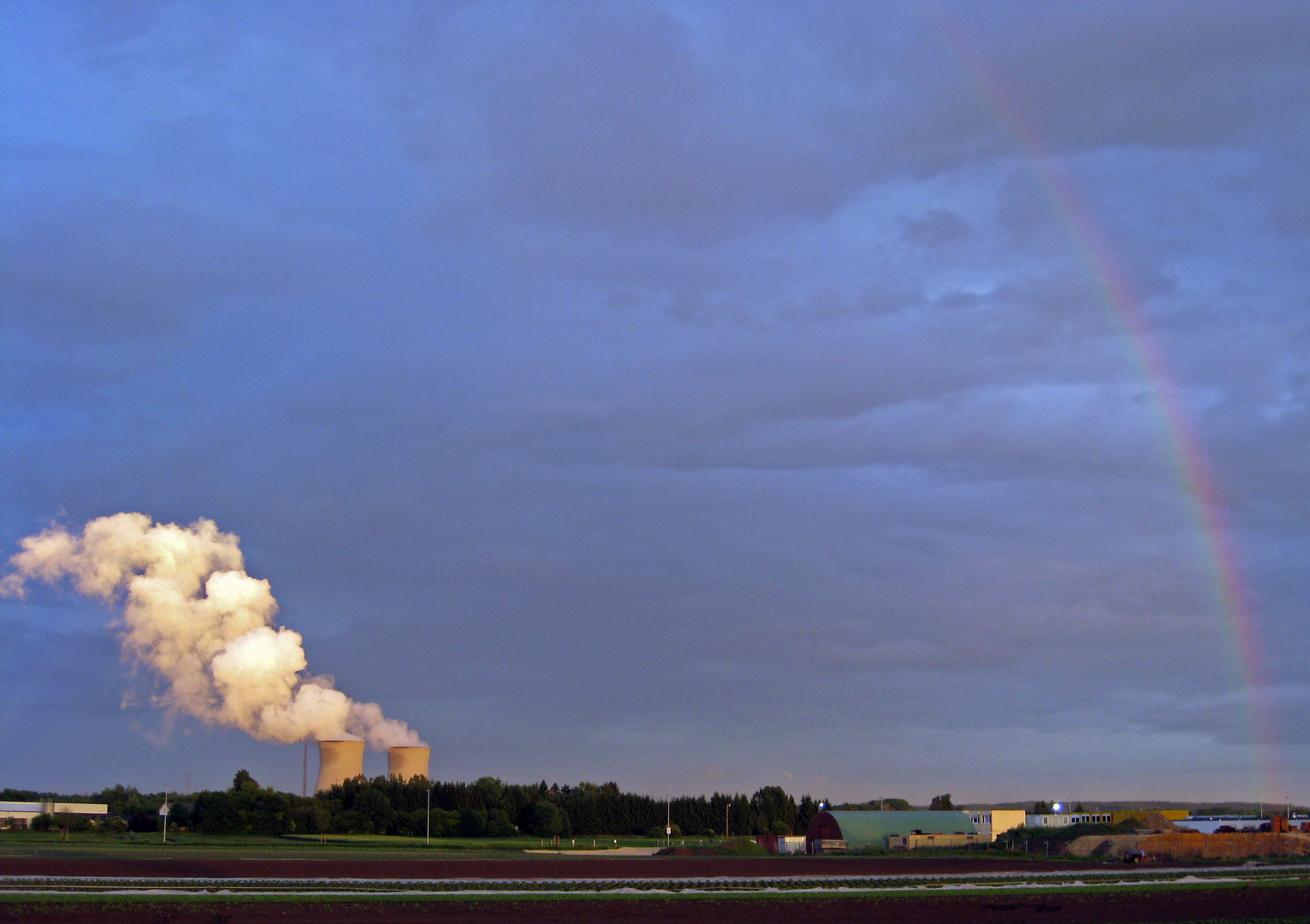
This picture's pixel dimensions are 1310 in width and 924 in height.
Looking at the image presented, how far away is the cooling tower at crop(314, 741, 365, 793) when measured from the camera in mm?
112875

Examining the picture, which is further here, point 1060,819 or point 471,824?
point 1060,819

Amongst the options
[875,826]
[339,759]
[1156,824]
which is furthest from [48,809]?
[1156,824]

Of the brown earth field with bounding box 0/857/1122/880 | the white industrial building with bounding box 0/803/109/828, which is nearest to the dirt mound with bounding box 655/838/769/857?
the brown earth field with bounding box 0/857/1122/880

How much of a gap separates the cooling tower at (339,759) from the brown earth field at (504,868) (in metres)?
37.4

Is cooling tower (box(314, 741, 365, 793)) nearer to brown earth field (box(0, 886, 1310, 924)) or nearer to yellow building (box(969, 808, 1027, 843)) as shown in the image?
yellow building (box(969, 808, 1027, 843))

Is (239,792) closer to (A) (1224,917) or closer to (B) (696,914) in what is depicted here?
(B) (696,914)

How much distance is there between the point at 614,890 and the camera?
48000 mm

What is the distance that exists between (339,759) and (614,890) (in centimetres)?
7208

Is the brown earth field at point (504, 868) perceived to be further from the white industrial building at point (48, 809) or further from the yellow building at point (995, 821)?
the white industrial building at point (48, 809)

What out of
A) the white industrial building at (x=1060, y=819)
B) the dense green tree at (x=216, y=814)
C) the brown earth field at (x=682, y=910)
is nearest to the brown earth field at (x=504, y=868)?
the brown earth field at (x=682, y=910)

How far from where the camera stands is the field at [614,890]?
1510 inches

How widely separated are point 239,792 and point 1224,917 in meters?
103

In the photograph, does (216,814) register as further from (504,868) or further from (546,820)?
(504,868)

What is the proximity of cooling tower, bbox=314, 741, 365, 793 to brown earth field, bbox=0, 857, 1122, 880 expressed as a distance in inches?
1474
